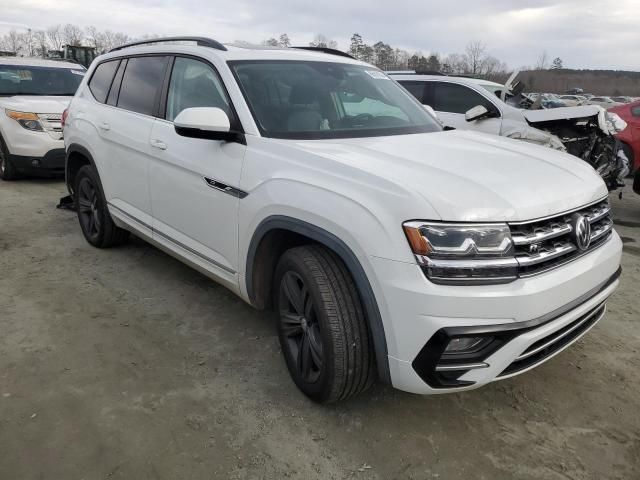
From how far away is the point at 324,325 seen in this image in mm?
2295

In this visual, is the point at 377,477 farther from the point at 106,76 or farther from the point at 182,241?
the point at 106,76

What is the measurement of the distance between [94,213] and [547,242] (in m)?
4.04

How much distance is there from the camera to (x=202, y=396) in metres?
2.68

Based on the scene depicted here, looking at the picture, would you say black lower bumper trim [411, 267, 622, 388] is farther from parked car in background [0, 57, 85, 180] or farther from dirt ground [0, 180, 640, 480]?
parked car in background [0, 57, 85, 180]

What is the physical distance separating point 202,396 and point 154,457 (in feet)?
1.54

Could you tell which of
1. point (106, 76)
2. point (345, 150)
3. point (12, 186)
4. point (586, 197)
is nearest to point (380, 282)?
point (345, 150)

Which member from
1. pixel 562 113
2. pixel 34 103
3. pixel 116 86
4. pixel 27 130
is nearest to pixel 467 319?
pixel 116 86

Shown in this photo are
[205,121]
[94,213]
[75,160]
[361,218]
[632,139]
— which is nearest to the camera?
[361,218]

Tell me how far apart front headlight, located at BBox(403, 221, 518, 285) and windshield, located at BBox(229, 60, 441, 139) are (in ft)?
3.51

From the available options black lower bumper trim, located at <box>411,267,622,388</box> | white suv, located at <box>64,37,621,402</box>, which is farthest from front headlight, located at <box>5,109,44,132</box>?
black lower bumper trim, located at <box>411,267,622,388</box>

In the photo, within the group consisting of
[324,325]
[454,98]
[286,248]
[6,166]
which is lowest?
[6,166]

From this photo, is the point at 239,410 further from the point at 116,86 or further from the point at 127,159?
the point at 116,86

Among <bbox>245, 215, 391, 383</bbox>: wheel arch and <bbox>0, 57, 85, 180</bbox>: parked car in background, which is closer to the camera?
<bbox>245, 215, 391, 383</bbox>: wheel arch

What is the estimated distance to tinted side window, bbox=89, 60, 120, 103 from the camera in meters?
4.39
